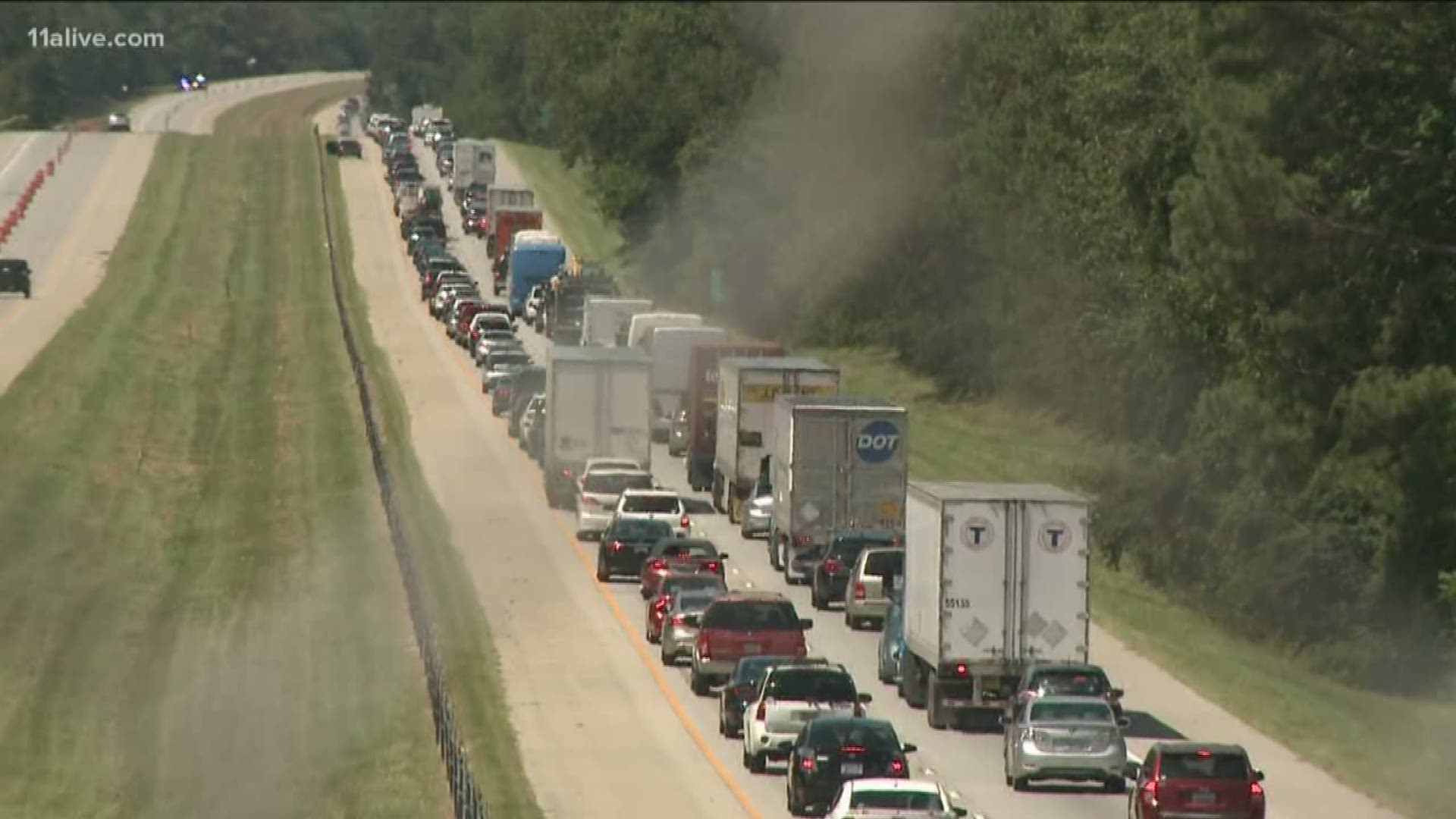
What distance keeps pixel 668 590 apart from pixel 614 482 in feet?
48.6

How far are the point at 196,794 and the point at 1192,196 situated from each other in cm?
1616

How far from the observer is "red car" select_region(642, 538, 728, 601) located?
177 ft

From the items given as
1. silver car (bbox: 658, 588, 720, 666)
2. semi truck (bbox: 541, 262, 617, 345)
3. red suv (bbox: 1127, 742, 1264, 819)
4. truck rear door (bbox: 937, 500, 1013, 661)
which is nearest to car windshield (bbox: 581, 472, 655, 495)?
silver car (bbox: 658, 588, 720, 666)

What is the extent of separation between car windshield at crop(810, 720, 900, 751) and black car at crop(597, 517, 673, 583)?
22.4 metres

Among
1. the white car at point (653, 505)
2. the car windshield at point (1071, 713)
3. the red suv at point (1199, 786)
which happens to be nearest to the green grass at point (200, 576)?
the white car at point (653, 505)

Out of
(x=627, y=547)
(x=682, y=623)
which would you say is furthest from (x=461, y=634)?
(x=627, y=547)

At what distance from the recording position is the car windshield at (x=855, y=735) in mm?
34969

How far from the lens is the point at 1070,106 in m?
77.0

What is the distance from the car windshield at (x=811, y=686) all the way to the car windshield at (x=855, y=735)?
319cm

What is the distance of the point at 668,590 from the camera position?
50.5 m

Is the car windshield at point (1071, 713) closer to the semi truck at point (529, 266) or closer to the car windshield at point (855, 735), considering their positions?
the car windshield at point (855, 735)

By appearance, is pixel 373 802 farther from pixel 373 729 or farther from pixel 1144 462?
pixel 1144 462

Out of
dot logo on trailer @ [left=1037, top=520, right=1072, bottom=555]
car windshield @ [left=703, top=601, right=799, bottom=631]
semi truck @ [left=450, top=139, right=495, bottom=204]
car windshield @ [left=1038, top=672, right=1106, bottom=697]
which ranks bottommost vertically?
car windshield @ [left=1038, top=672, right=1106, bottom=697]

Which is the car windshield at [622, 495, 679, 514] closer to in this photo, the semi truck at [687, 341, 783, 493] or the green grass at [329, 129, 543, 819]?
the green grass at [329, 129, 543, 819]
